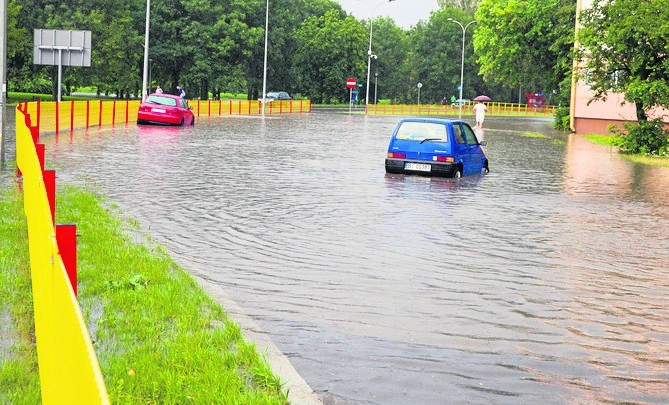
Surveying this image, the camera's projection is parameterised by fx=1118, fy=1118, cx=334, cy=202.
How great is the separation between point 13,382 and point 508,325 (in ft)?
11.9

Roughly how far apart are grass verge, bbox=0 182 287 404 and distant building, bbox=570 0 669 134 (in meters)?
44.7

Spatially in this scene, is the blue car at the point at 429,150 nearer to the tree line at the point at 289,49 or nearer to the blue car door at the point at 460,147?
the blue car door at the point at 460,147

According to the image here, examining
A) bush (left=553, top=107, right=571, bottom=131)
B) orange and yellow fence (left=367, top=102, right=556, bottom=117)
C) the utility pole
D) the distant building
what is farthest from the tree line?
the utility pole

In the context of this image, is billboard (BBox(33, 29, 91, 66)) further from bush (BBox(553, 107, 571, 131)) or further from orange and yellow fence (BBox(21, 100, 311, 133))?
bush (BBox(553, 107, 571, 131))

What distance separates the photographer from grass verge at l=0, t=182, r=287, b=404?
5801 mm

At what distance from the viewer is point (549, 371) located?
22.1 ft

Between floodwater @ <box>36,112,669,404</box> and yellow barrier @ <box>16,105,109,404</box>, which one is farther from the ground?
yellow barrier @ <box>16,105,109,404</box>

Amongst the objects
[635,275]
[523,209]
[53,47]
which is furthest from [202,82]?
[635,275]

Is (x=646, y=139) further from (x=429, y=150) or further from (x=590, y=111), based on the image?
(x=590, y=111)

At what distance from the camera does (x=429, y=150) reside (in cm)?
2278

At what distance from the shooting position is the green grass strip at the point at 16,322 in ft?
19.2

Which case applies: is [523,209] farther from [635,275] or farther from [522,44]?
[522,44]

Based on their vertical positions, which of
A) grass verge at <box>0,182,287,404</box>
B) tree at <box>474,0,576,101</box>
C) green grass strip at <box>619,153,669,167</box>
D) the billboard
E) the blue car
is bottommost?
grass verge at <box>0,182,287,404</box>

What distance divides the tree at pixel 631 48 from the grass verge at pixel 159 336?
28.4 meters
